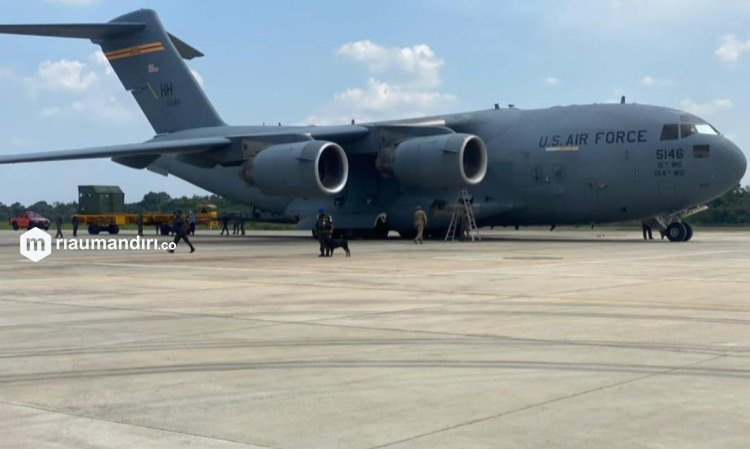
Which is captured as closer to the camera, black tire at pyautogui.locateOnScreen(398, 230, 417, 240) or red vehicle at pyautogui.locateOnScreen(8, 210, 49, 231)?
black tire at pyautogui.locateOnScreen(398, 230, 417, 240)

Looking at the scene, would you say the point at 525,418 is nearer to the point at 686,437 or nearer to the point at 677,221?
the point at 686,437

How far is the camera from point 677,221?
1153 inches

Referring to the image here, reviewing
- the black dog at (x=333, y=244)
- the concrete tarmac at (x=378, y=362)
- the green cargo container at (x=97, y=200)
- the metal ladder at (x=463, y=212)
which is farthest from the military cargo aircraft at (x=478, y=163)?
the green cargo container at (x=97, y=200)

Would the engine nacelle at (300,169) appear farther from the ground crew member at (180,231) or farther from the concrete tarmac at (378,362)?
the concrete tarmac at (378,362)

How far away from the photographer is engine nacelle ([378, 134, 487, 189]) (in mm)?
28391

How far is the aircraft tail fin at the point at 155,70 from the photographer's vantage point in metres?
35.1

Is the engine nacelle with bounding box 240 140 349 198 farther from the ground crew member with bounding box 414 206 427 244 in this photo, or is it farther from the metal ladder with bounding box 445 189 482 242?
the metal ladder with bounding box 445 189 482 242

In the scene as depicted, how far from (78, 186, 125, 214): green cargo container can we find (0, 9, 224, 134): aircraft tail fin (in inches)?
595

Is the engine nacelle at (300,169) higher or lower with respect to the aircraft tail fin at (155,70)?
lower

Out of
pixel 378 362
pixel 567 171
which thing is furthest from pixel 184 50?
pixel 378 362

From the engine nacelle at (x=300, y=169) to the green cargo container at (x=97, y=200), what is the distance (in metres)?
22.5

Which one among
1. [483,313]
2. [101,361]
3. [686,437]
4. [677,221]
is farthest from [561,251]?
[686,437]

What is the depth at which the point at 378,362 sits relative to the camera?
304 inches

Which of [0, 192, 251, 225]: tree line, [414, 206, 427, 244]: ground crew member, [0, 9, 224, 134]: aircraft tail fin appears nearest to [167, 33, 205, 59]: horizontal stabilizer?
[0, 9, 224, 134]: aircraft tail fin
